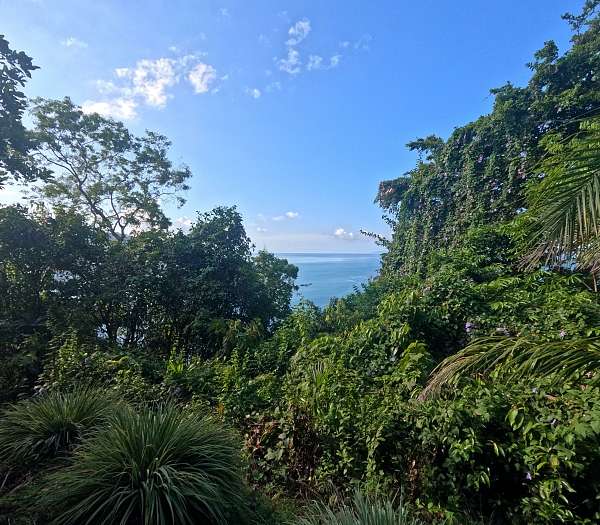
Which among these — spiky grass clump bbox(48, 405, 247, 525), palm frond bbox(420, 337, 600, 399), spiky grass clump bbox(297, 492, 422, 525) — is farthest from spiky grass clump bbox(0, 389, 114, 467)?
palm frond bbox(420, 337, 600, 399)

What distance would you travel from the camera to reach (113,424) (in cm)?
222

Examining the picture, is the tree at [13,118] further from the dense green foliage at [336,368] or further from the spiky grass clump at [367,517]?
the spiky grass clump at [367,517]

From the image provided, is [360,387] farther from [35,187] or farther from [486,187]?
[35,187]

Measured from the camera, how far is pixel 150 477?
1869 millimetres

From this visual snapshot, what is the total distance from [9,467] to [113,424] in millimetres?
961

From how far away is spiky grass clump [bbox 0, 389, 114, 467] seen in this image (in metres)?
2.41

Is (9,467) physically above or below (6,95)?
below

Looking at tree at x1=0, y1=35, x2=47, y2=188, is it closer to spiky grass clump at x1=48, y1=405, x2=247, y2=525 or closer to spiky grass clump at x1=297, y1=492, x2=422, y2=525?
spiky grass clump at x1=48, y1=405, x2=247, y2=525

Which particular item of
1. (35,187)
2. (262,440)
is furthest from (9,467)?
(35,187)

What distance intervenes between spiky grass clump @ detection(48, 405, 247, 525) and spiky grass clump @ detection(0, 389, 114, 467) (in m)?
0.40

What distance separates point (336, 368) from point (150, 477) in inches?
75.0

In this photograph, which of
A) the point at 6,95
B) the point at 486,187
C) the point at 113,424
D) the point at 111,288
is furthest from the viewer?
the point at 486,187

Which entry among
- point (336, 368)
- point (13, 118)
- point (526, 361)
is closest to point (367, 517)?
point (526, 361)

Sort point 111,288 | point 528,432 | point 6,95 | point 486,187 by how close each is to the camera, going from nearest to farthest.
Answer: point 528,432, point 6,95, point 111,288, point 486,187
